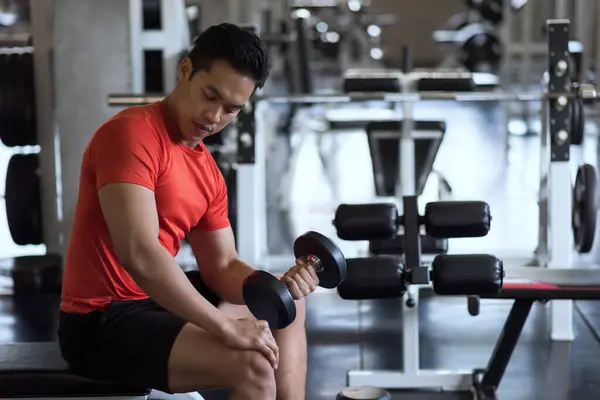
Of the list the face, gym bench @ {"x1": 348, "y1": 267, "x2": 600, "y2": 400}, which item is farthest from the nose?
gym bench @ {"x1": 348, "y1": 267, "x2": 600, "y2": 400}

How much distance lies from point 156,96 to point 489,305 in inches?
53.8

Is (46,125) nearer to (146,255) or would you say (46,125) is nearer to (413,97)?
(413,97)

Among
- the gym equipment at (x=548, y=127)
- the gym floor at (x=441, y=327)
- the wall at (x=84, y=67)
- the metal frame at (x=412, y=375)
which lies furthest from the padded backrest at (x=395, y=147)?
the metal frame at (x=412, y=375)

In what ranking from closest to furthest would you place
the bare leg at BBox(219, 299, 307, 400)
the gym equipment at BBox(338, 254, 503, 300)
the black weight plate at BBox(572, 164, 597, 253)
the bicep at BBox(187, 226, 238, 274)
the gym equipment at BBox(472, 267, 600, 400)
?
1. the bare leg at BBox(219, 299, 307, 400)
2. the bicep at BBox(187, 226, 238, 274)
3. the gym equipment at BBox(338, 254, 503, 300)
4. the gym equipment at BBox(472, 267, 600, 400)
5. the black weight plate at BBox(572, 164, 597, 253)

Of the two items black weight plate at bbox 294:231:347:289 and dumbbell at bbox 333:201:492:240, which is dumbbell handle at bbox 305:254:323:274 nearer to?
black weight plate at bbox 294:231:347:289

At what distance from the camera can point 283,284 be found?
1.49m

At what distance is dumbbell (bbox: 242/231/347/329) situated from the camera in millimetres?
1469

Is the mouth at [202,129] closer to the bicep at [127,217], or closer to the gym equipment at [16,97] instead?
the bicep at [127,217]

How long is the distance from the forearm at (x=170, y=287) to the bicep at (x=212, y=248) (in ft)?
0.98

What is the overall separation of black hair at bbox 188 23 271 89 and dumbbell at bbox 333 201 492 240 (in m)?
0.56

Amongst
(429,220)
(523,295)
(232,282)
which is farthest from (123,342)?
(523,295)

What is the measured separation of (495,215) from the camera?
177 inches

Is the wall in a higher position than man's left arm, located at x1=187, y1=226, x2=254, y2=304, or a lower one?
higher

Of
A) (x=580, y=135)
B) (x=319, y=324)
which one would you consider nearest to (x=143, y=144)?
(x=319, y=324)
